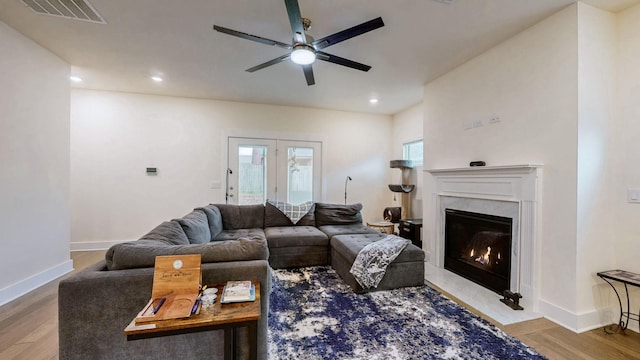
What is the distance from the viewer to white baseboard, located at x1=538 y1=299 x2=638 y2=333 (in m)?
2.12

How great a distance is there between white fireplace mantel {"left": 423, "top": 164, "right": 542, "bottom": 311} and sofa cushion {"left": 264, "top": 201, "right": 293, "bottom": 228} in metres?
2.41

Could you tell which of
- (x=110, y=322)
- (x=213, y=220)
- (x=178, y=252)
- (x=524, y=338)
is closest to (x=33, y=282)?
(x=213, y=220)

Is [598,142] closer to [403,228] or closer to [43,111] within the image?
[403,228]

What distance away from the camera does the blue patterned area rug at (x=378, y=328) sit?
70.9 inches

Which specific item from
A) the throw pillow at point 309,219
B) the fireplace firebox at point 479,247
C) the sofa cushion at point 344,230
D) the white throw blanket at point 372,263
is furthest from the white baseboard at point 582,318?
the throw pillow at point 309,219

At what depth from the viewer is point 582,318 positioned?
2125mm

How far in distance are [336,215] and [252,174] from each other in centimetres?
184

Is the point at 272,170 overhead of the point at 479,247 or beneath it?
overhead

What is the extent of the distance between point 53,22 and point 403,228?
4949 millimetres

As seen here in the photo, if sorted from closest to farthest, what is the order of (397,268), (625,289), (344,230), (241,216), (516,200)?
(625,289) < (516,200) < (397,268) < (344,230) < (241,216)

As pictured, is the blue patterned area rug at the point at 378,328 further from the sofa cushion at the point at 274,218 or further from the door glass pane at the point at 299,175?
the door glass pane at the point at 299,175

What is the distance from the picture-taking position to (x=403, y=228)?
4.35 metres

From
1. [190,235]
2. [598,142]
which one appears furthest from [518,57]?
[190,235]

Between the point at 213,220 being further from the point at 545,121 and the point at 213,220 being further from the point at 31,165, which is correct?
the point at 545,121
